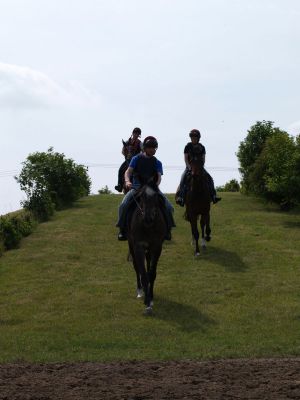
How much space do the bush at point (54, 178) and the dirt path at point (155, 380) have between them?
23.0 meters

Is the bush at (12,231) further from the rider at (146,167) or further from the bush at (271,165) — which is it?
the bush at (271,165)

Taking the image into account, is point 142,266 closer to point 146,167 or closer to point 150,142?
point 146,167

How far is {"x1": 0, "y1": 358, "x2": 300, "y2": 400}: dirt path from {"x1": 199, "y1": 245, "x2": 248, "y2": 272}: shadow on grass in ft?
29.1

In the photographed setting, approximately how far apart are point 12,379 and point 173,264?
1085cm

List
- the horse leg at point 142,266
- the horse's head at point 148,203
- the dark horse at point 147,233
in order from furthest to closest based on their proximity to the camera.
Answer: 1. the horse leg at point 142,266
2. the dark horse at point 147,233
3. the horse's head at point 148,203

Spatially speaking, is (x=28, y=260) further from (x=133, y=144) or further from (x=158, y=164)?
(x=158, y=164)

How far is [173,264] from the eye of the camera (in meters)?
20.7

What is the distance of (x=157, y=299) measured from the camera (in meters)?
16.5

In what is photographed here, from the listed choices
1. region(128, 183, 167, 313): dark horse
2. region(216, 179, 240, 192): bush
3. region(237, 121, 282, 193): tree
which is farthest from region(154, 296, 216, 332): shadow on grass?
region(216, 179, 240, 192): bush

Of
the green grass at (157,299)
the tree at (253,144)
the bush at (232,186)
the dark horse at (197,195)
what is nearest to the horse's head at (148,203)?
the green grass at (157,299)

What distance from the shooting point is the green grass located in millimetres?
12758

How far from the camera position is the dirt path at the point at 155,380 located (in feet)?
29.5

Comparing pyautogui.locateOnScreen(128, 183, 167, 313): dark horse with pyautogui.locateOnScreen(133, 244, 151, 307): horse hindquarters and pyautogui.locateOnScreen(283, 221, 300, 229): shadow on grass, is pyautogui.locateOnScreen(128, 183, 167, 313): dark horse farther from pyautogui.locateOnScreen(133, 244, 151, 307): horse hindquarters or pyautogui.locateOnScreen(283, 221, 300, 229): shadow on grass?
pyautogui.locateOnScreen(283, 221, 300, 229): shadow on grass

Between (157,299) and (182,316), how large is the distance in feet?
5.16
